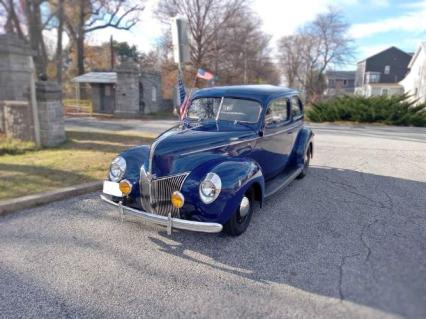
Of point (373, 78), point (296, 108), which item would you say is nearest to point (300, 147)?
point (296, 108)

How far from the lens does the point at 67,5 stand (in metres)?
26.9

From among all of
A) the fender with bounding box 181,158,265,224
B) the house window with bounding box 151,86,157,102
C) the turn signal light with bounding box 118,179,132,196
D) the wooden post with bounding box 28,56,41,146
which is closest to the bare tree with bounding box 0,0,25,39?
the house window with bounding box 151,86,157,102

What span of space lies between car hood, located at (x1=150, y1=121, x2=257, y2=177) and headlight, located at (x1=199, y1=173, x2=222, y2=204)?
0.27 metres

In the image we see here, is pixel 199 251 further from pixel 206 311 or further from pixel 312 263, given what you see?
pixel 312 263

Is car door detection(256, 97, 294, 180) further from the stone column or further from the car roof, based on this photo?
the stone column

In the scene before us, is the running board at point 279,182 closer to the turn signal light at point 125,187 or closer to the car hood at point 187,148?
the car hood at point 187,148

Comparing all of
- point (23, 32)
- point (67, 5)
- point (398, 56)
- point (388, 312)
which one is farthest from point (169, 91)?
point (398, 56)

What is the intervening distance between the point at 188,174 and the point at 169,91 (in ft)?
88.1

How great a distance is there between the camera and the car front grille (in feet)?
11.1

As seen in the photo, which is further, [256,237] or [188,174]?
[256,237]

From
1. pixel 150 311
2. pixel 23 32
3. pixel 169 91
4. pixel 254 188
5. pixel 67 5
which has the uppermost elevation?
pixel 67 5

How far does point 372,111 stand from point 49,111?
1623 centimetres

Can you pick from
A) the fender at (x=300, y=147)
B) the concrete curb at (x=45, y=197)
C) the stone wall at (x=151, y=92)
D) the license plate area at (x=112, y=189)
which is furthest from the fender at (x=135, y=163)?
the stone wall at (x=151, y=92)

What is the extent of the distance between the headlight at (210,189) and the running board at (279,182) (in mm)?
1225
